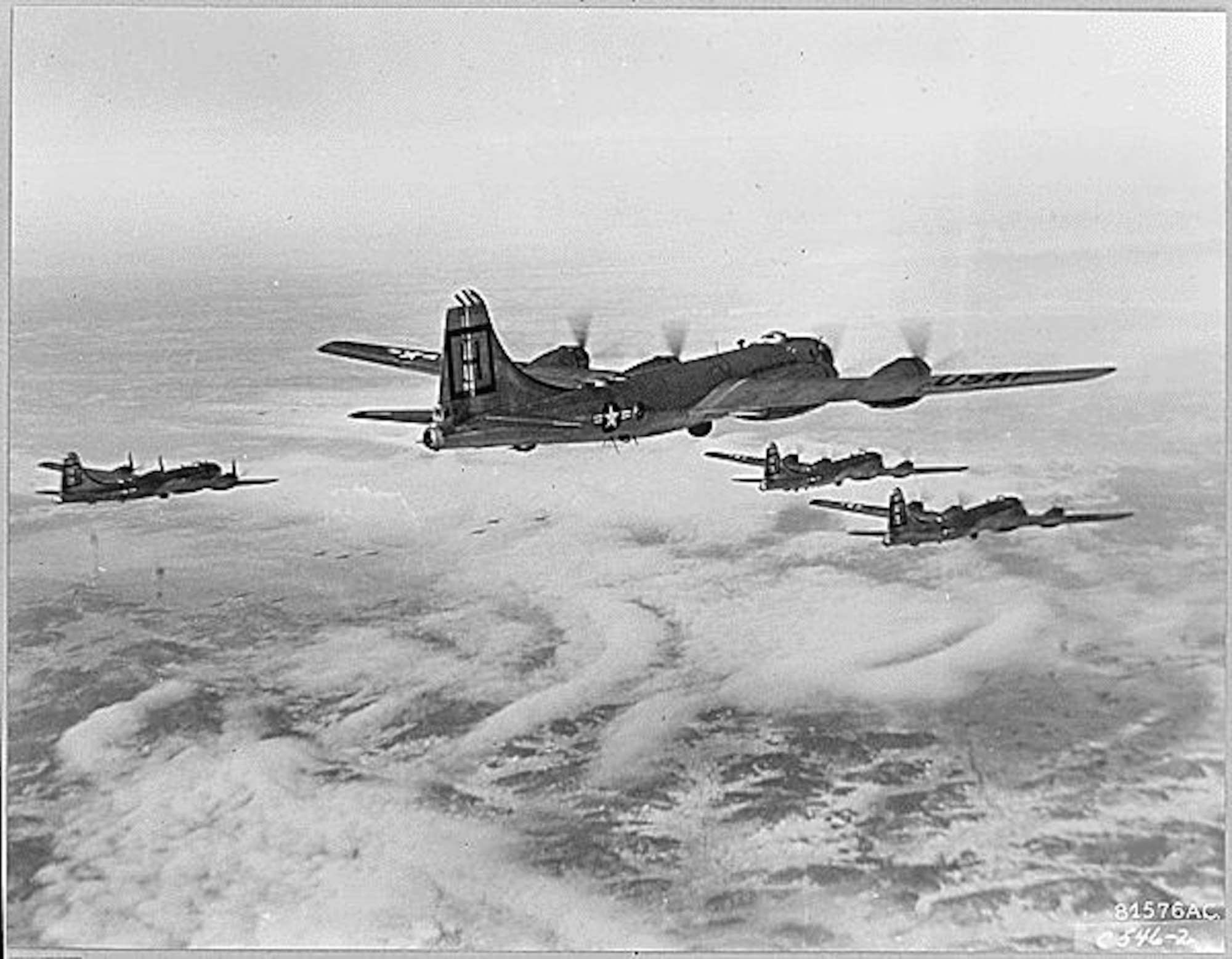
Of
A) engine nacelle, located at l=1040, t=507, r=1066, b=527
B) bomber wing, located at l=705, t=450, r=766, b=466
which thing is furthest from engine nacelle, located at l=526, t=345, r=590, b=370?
engine nacelle, located at l=1040, t=507, r=1066, b=527

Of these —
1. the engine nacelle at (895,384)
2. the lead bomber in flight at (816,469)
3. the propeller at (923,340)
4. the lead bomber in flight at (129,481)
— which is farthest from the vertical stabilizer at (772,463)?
the lead bomber in flight at (129,481)

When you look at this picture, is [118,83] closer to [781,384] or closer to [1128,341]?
[781,384]

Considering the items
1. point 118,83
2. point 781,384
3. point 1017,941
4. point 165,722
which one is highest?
point 118,83

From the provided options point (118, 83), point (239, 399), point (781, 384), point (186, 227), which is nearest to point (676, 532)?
point (781, 384)

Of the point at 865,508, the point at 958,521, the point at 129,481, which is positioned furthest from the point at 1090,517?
the point at 129,481

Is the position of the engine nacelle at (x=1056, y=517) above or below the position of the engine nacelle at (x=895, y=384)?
below

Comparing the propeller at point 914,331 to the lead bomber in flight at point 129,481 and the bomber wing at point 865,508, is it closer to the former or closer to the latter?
the bomber wing at point 865,508
